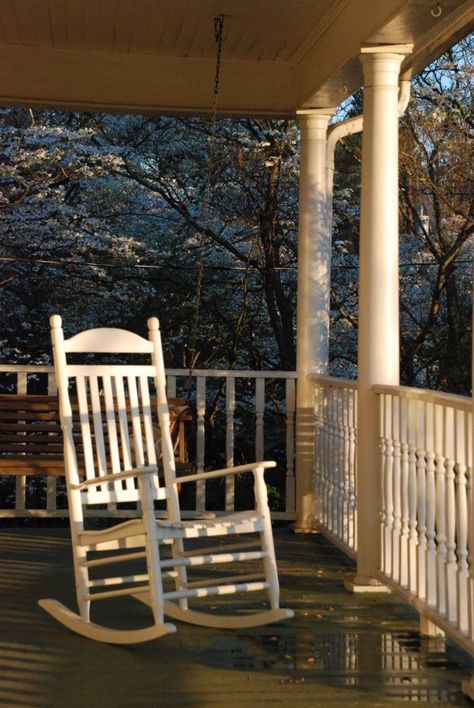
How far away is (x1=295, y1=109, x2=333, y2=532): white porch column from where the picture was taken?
20.8ft

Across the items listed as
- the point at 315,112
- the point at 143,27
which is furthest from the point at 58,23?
the point at 315,112

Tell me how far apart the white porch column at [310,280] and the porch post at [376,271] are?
1.43 m

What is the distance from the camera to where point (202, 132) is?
11.4 meters

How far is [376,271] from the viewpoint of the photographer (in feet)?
16.0

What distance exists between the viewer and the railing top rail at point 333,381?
17.5ft

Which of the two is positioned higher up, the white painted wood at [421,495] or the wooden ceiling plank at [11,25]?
the wooden ceiling plank at [11,25]

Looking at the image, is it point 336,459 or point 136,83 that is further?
point 136,83

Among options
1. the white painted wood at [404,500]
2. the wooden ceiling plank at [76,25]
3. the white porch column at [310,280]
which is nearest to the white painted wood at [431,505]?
the white painted wood at [404,500]

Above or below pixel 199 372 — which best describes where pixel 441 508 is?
below

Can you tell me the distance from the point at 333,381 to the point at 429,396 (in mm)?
1795

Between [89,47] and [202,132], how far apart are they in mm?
5272

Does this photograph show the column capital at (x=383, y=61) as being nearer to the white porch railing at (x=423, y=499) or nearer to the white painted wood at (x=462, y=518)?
the white porch railing at (x=423, y=499)

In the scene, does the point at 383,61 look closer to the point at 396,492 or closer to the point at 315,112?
the point at 315,112

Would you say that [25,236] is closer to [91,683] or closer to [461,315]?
[461,315]
